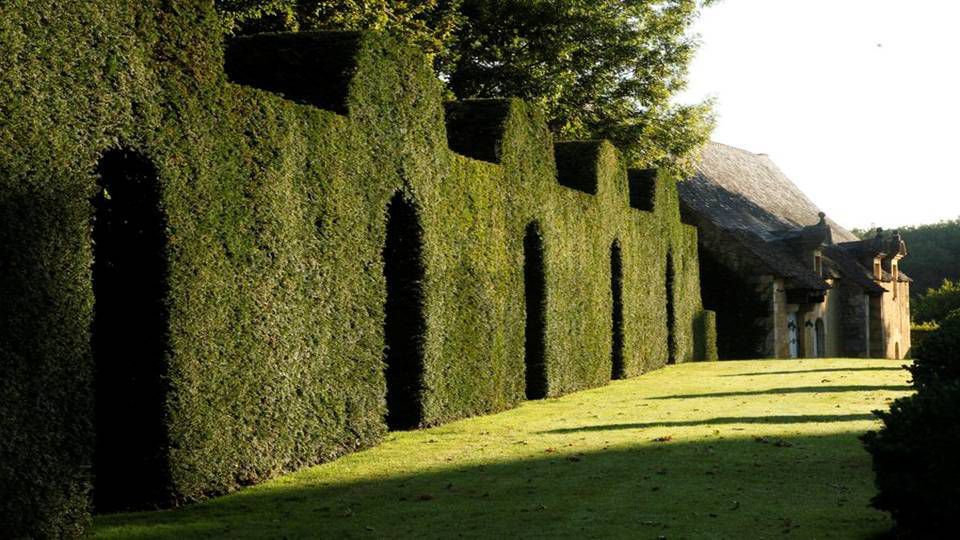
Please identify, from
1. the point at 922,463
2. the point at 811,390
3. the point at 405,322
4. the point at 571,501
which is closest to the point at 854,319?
the point at 811,390

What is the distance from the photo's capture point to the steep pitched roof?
45938 millimetres

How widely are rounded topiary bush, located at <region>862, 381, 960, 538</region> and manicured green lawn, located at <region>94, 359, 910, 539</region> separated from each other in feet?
3.36

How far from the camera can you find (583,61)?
115ft

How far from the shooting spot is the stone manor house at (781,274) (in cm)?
4288

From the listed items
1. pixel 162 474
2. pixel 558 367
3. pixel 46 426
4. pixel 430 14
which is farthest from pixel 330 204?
pixel 430 14

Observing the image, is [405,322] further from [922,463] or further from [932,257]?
[932,257]

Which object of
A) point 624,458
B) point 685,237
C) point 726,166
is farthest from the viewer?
point 726,166

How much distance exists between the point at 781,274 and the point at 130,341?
114 ft

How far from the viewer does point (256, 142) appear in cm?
1241

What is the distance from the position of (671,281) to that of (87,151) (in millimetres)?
26102

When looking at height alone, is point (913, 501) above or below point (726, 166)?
below

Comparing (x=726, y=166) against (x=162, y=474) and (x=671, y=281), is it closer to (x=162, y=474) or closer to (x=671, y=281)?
(x=671, y=281)

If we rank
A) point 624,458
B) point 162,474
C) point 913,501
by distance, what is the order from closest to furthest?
point 913,501
point 162,474
point 624,458

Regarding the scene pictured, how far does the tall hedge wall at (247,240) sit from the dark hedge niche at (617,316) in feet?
20.7
